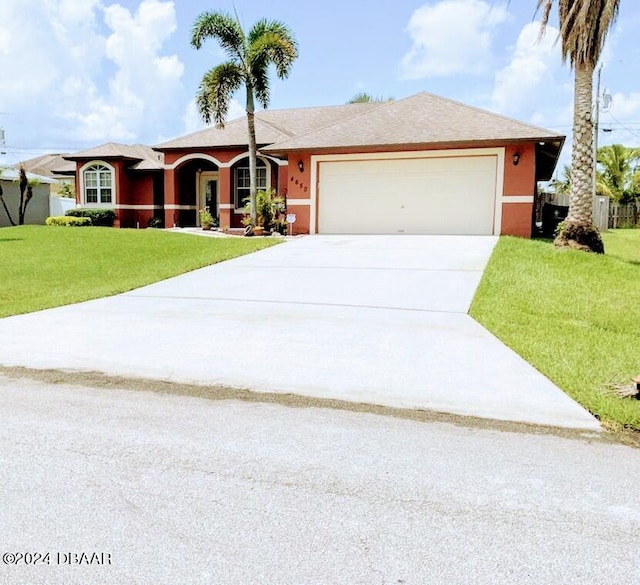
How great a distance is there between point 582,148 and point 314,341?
11.2 metres

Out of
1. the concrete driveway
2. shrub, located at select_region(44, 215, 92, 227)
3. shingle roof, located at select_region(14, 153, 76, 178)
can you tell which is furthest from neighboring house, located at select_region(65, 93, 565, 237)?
shingle roof, located at select_region(14, 153, 76, 178)

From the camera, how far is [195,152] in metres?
23.7

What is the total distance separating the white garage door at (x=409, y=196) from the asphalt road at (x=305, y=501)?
14924 millimetres

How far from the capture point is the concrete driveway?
5.10 metres

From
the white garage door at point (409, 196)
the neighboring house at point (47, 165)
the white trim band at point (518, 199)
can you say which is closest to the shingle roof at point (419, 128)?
the white garage door at point (409, 196)

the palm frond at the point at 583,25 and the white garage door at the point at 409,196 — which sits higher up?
the palm frond at the point at 583,25

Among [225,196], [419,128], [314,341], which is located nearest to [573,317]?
[314,341]

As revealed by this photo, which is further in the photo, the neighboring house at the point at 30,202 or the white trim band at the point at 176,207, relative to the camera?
the neighboring house at the point at 30,202

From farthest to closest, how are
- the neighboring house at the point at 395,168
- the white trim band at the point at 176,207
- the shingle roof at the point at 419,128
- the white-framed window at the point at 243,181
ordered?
the white trim band at the point at 176,207
the white-framed window at the point at 243,181
the neighboring house at the point at 395,168
the shingle roof at the point at 419,128

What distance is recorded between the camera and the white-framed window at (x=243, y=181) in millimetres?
Answer: 23219

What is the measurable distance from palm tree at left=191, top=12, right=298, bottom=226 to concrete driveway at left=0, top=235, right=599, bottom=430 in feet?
30.7

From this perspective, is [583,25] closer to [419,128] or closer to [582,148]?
[582,148]

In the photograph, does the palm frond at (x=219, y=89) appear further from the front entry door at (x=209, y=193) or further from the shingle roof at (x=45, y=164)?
the shingle roof at (x=45, y=164)

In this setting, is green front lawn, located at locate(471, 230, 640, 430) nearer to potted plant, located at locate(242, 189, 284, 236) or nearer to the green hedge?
potted plant, located at locate(242, 189, 284, 236)
